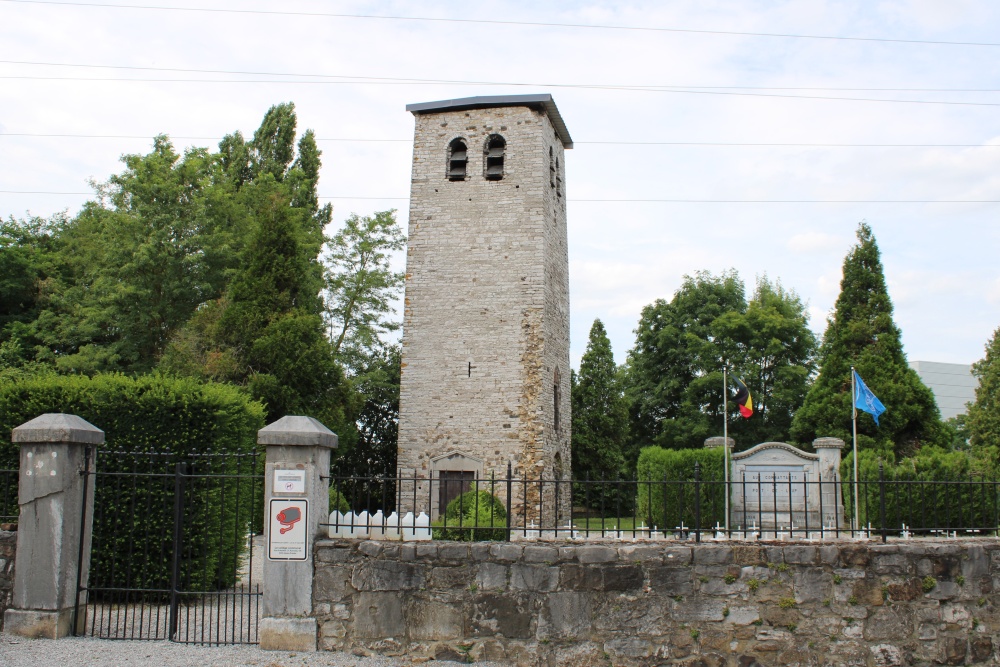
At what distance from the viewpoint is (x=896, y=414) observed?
76.9 feet

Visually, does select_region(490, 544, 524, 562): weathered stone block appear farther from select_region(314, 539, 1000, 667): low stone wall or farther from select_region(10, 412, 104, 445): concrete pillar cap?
select_region(10, 412, 104, 445): concrete pillar cap

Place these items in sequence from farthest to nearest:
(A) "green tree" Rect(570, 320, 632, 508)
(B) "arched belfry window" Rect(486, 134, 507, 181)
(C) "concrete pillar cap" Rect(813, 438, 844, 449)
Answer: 1. (A) "green tree" Rect(570, 320, 632, 508)
2. (B) "arched belfry window" Rect(486, 134, 507, 181)
3. (C) "concrete pillar cap" Rect(813, 438, 844, 449)

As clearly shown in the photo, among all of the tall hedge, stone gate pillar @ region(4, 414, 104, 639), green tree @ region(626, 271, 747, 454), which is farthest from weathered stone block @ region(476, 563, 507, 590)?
green tree @ region(626, 271, 747, 454)

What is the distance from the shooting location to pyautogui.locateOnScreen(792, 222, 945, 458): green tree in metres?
23.6

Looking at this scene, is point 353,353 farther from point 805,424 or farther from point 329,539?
point 329,539

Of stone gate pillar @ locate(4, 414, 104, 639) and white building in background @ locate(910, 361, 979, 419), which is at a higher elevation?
white building in background @ locate(910, 361, 979, 419)

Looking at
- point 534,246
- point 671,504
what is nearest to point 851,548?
point 671,504

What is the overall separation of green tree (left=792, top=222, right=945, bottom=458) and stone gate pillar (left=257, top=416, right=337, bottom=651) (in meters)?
20.1

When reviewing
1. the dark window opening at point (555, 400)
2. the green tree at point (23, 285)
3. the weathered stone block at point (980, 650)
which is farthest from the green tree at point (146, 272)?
the weathered stone block at point (980, 650)

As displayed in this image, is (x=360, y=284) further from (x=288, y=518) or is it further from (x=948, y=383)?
(x=948, y=383)

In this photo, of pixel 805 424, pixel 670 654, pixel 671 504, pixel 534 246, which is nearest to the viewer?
pixel 670 654

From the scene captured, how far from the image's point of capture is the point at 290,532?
6.96m

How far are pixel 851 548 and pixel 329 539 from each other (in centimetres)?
438

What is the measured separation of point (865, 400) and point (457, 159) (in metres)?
11.1
